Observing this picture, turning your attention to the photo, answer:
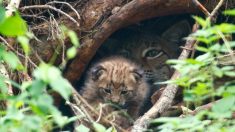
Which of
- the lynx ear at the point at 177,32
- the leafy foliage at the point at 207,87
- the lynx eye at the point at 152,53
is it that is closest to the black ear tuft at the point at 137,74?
the lynx eye at the point at 152,53

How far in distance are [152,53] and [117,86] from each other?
1.33 m

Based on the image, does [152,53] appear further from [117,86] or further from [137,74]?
[117,86]

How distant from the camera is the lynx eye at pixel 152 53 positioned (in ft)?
24.3

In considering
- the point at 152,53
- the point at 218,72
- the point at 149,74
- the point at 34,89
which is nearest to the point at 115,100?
the point at 149,74

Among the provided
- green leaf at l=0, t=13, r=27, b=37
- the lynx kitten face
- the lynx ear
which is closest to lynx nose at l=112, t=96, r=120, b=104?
the lynx kitten face

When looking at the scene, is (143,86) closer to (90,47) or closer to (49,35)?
(90,47)

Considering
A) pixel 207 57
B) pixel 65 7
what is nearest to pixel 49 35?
pixel 65 7

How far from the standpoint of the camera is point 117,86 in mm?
6250

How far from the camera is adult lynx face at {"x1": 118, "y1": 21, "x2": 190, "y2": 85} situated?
7.26 m

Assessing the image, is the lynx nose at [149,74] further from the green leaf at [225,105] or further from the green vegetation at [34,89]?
the green vegetation at [34,89]

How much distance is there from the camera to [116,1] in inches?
249

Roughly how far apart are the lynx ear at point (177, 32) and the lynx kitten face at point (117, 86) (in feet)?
3.63

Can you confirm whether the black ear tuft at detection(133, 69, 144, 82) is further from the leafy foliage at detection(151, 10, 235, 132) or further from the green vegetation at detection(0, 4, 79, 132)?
the green vegetation at detection(0, 4, 79, 132)

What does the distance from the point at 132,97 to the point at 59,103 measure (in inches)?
37.3
